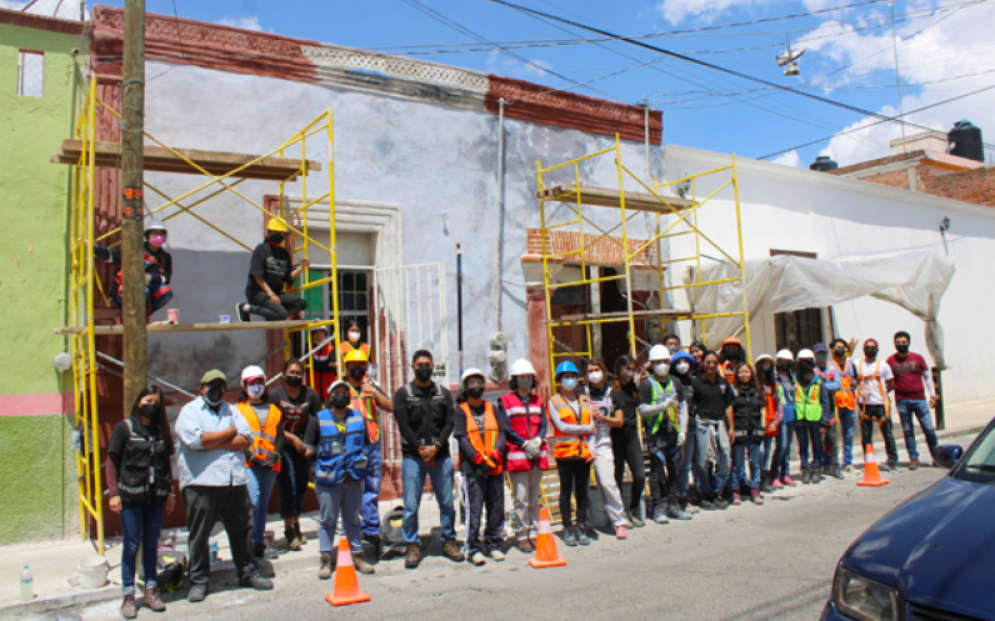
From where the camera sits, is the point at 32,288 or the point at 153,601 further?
the point at 32,288

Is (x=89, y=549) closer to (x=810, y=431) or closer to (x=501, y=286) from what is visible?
(x=501, y=286)

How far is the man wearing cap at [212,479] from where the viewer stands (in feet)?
19.5

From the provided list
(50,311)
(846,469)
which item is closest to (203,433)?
(50,311)

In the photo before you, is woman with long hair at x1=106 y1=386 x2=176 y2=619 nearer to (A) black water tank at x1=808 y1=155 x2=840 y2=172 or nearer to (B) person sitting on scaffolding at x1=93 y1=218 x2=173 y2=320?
(B) person sitting on scaffolding at x1=93 y1=218 x2=173 y2=320

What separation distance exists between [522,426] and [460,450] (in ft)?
2.07

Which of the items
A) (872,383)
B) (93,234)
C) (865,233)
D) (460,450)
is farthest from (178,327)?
(865,233)

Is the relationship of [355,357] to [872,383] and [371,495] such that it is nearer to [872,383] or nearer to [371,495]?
[371,495]

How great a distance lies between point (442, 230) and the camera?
10641 millimetres

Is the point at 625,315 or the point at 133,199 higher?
the point at 133,199

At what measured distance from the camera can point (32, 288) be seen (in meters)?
7.91

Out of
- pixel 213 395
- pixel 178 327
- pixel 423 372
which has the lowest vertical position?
pixel 213 395

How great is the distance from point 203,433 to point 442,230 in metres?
5.37

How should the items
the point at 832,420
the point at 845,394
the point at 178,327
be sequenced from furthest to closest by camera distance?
the point at 845,394
the point at 832,420
the point at 178,327

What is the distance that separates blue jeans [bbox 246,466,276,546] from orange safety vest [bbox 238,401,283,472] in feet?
0.25
